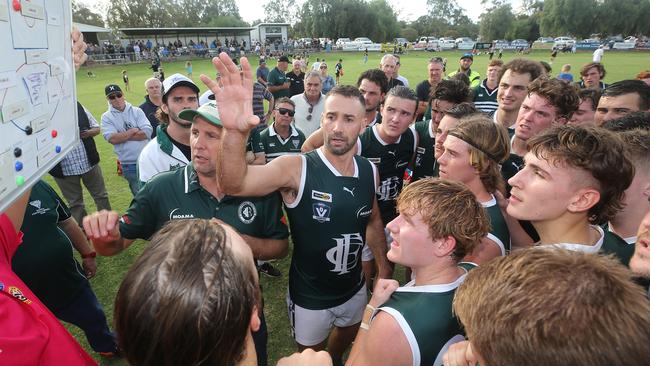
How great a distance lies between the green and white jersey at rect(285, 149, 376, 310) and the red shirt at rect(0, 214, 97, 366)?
1667 mm

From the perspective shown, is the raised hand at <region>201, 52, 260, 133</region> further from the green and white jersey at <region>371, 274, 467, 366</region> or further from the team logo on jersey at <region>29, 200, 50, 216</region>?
the team logo on jersey at <region>29, 200, 50, 216</region>

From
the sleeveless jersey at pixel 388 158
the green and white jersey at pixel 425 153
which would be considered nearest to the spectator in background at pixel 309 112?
the sleeveless jersey at pixel 388 158

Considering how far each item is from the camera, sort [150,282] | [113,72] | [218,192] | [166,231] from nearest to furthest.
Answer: [150,282]
[166,231]
[218,192]
[113,72]

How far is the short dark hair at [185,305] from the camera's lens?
980mm

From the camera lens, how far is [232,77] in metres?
2.23

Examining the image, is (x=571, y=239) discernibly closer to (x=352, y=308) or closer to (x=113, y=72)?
(x=352, y=308)

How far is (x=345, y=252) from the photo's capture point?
9.89 ft

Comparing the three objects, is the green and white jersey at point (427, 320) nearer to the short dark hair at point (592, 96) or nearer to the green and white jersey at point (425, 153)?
the green and white jersey at point (425, 153)

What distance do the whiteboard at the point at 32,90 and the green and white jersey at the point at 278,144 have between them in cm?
422

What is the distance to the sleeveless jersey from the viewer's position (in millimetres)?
4469

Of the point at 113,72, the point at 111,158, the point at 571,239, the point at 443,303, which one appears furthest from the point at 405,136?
the point at 113,72

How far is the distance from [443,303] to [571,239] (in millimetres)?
1002

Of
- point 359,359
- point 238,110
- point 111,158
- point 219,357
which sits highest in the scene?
point 238,110

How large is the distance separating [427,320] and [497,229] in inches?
45.2
